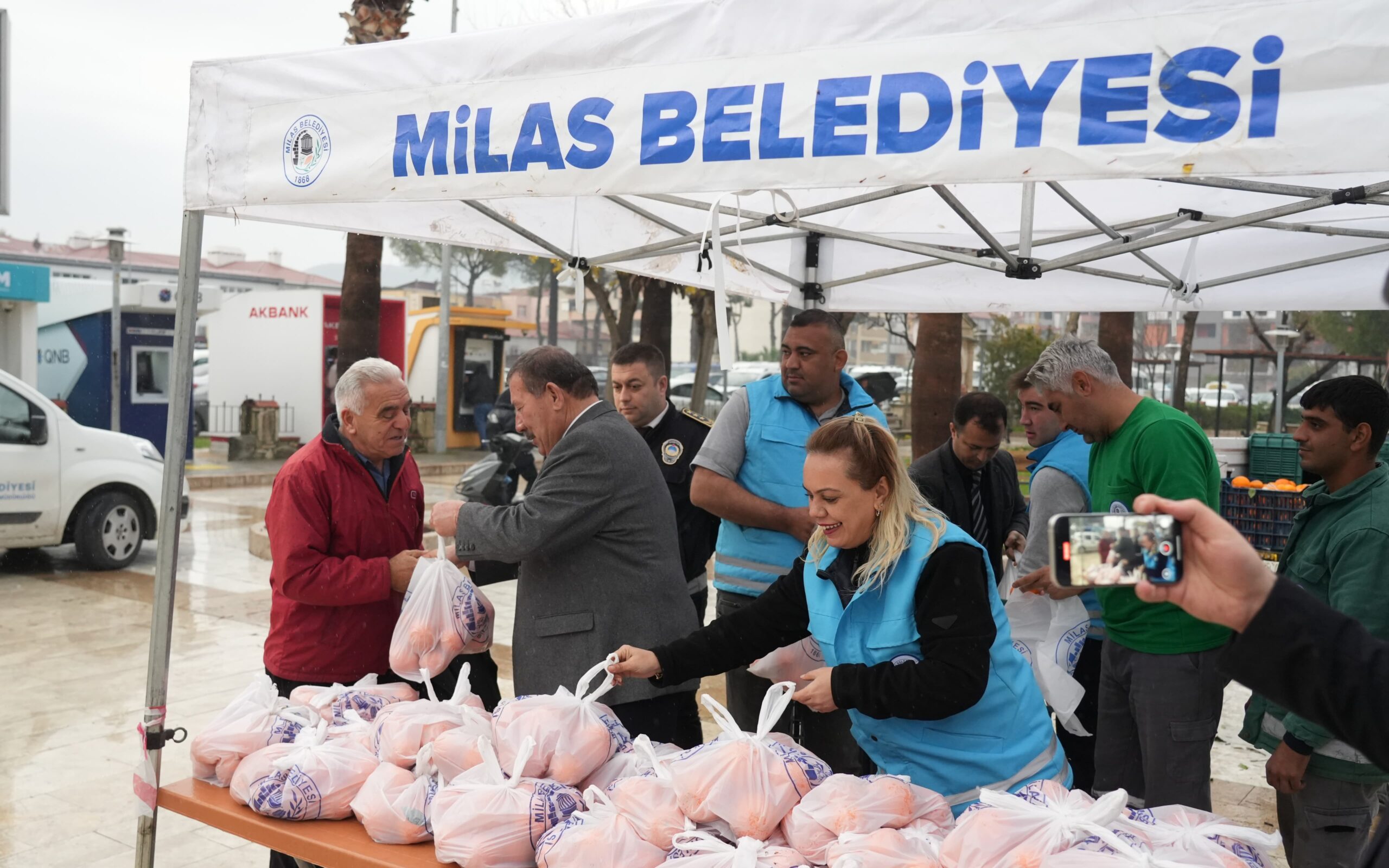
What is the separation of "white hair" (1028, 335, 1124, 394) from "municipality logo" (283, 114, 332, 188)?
2311 millimetres

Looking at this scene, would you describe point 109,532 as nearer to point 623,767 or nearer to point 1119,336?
point 623,767

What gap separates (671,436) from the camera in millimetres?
4703

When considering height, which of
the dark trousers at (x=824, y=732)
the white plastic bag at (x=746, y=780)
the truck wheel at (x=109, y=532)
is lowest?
the truck wheel at (x=109, y=532)

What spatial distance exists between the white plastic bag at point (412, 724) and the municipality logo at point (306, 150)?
58.4 inches

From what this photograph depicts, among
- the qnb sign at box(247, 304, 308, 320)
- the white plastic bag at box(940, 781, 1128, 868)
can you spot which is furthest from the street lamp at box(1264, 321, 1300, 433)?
the qnb sign at box(247, 304, 308, 320)

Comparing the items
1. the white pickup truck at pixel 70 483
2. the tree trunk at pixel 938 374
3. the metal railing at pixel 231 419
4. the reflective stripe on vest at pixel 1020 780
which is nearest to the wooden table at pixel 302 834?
the reflective stripe on vest at pixel 1020 780

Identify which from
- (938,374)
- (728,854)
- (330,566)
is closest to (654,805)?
(728,854)

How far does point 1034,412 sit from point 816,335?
1.14 m

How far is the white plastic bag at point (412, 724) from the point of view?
2773 millimetres

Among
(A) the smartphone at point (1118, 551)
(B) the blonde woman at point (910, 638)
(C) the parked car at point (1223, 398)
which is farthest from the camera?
(C) the parked car at point (1223, 398)

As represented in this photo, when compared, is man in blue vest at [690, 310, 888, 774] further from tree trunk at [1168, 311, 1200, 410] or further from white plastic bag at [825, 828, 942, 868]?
tree trunk at [1168, 311, 1200, 410]

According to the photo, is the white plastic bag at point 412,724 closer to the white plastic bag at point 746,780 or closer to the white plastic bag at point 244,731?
the white plastic bag at point 244,731

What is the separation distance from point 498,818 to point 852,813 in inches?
31.2

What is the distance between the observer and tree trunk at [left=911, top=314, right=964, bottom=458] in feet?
29.5
